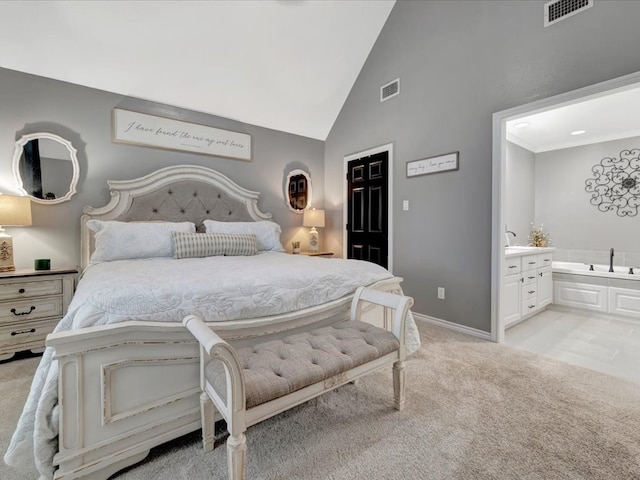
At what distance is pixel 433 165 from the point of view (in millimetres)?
3211

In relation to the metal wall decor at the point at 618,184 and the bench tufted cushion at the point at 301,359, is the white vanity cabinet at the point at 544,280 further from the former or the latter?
the bench tufted cushion at the point at 301,359

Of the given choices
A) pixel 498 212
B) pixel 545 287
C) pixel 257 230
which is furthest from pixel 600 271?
pixel 257 230

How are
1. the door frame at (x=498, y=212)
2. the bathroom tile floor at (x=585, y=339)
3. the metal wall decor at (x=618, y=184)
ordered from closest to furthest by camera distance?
the bathroom tile floor at (x=585, y=339) < the door frame at (x=498, y=212) < the metal wall decor at (x=618, y=184)

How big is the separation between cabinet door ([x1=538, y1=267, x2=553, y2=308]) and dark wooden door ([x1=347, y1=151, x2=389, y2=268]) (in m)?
1.91

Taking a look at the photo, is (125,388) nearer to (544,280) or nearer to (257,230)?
(257,230)

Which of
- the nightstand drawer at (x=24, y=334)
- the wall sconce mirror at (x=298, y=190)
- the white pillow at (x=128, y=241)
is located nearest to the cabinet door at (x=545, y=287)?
the wall sconce mirror at (x=298, y=190)

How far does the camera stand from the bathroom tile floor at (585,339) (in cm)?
231

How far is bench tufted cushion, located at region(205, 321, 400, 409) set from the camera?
1169 millimetres

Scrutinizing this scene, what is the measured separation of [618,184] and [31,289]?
6883 mm

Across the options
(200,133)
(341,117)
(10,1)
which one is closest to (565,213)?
(341,117)

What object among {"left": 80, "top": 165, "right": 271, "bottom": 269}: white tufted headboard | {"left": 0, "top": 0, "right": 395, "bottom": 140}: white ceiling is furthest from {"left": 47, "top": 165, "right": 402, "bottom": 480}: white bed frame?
{"left": 0, "top": 0, "right": 395, "bottom": 140}: white ceiling

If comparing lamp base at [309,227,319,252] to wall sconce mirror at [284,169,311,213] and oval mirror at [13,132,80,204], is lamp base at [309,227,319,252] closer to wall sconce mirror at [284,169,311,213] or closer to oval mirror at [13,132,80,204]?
wall sconce mirror at [284,169,311,213]

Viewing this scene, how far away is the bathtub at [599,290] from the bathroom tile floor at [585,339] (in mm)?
109

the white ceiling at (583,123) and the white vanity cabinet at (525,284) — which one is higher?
the white ceiling at (583,123)
